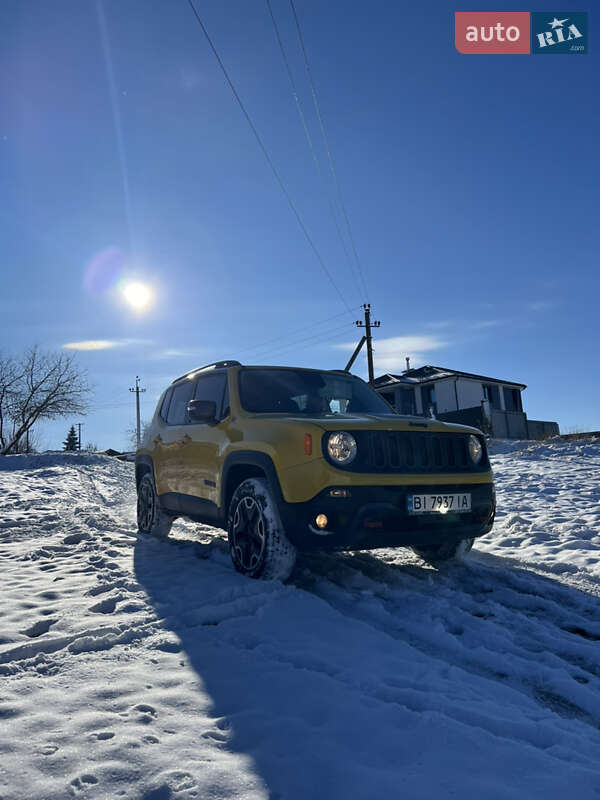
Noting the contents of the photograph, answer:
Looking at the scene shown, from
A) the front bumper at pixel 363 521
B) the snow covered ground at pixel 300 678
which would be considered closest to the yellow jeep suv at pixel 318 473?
the front bumper at pixel 363 521

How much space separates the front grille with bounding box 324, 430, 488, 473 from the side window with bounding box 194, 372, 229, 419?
5.64 ft

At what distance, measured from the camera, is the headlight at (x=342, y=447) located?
402 centimetres

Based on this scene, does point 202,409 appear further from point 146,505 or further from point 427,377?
point 427,377

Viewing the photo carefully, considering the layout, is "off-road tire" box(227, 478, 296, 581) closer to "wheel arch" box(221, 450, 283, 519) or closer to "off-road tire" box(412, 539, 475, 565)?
"wheel arch" box(221, 450, 283, 519)

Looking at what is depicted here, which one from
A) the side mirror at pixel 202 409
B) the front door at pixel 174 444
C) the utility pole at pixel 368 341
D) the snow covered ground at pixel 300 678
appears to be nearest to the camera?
the snow covered ground at pixel 300 678

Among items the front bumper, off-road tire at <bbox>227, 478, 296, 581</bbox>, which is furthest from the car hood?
off-road tire at <bbox>227, 478, 296, 581</bbox>

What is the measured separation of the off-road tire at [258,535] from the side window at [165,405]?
8.66 ft

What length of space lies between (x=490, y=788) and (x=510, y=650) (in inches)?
61.8

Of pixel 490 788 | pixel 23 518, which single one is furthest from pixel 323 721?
pixel 23 518

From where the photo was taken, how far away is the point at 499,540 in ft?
21.5

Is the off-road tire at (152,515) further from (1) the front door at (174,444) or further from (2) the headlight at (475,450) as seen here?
(2) the headlight at (475,450)

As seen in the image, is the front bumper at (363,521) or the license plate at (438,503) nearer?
the front bumper at (363,521)

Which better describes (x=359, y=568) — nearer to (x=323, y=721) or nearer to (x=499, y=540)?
(x=499, y=540)

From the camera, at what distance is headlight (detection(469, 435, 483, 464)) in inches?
186
